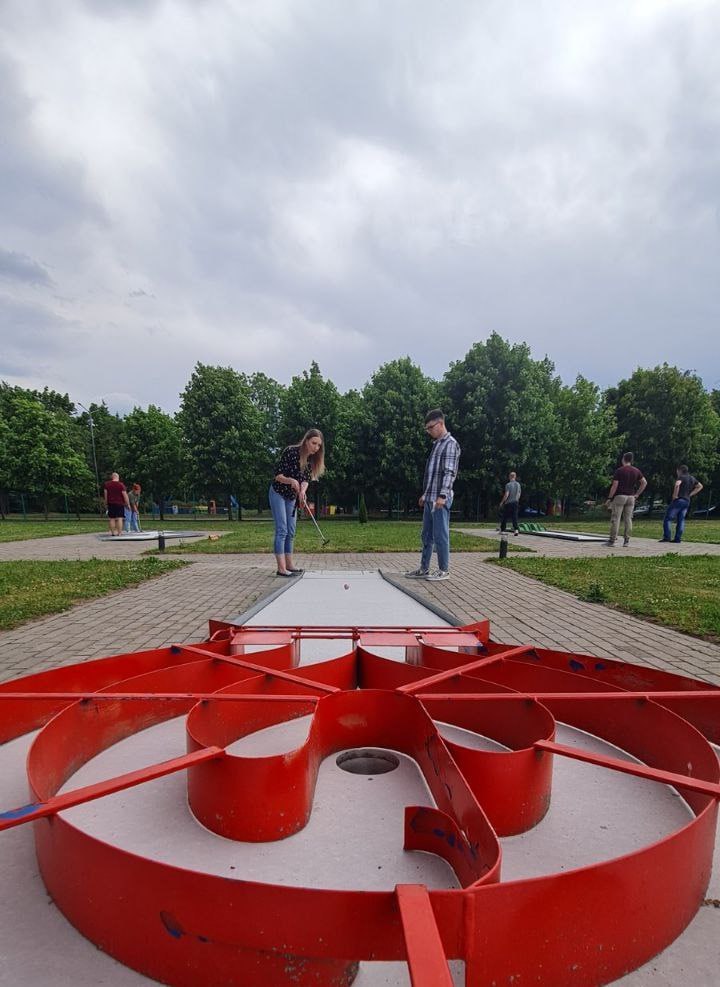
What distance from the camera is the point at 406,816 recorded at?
90 centimetres

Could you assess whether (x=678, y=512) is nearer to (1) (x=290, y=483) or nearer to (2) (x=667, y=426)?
(1) (x=290, y=483)

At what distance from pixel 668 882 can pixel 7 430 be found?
41627 millimetres

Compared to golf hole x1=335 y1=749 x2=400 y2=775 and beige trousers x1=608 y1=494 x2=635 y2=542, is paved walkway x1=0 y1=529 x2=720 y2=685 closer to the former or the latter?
golf hole x1=335 y1=749 x2=400 y2=775

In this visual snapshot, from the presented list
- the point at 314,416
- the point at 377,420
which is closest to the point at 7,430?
the point at 314,416

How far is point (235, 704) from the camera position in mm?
1405

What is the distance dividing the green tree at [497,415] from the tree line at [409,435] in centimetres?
7

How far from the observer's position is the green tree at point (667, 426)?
31.0 m

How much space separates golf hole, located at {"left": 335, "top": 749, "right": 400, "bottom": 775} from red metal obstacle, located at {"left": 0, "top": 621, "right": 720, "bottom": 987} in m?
0.04

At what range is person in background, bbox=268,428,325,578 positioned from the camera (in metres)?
6.05

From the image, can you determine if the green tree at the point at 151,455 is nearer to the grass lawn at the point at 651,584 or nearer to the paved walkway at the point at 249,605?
the paved walkway at the point at 249,605

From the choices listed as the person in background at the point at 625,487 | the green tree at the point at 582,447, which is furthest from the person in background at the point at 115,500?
the green tree at the point at 582,447

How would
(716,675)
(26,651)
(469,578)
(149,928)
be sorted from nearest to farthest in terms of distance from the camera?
(149,928)
(716,675)
(26,651)
(469,578)

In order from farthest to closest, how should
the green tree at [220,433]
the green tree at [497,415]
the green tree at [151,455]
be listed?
1. the green tree at [151,455]
2. the green tree at [220,433]
3. the green tree at [497,415]

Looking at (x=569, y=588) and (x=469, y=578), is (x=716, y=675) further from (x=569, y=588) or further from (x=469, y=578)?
(x=469, y=578)
